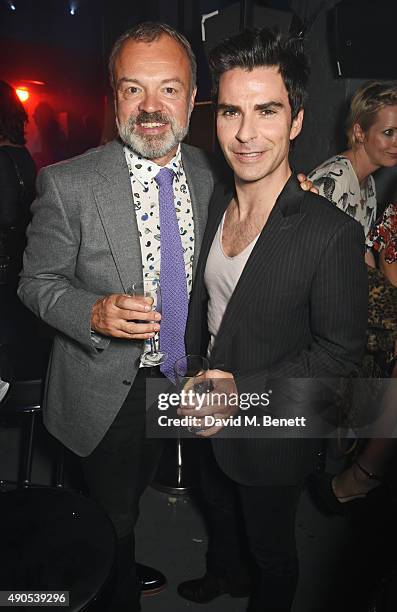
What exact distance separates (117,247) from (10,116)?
263cm

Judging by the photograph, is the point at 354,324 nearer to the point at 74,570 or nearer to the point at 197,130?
the point at 74,570

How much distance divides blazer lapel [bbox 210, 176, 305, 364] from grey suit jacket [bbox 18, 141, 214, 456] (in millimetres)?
335

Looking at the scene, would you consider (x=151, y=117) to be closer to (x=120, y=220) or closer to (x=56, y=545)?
(x=120, y=220)

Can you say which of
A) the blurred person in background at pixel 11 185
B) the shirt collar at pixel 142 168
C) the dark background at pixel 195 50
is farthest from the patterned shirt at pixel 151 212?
the blurred person in background at pixel 11 185

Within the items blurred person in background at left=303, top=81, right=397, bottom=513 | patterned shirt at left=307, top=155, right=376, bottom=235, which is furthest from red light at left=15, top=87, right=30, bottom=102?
patterned shirt at left=307, top=155, right=376, bottom=235

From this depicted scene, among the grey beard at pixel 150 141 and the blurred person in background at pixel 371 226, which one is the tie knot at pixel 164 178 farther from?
the blurred person in background at pixel 371 226

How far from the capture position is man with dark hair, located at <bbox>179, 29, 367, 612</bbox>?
1.38 m

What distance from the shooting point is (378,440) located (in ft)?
8.37

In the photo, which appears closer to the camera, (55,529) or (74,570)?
(74,570)

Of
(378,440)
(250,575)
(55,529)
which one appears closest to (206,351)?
(55,529)

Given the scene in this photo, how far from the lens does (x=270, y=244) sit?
141 cm

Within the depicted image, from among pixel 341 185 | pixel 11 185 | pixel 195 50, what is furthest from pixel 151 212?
pixel 195 50

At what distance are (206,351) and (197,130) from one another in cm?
297

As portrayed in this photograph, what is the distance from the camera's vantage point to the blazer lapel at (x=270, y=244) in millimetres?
1402
